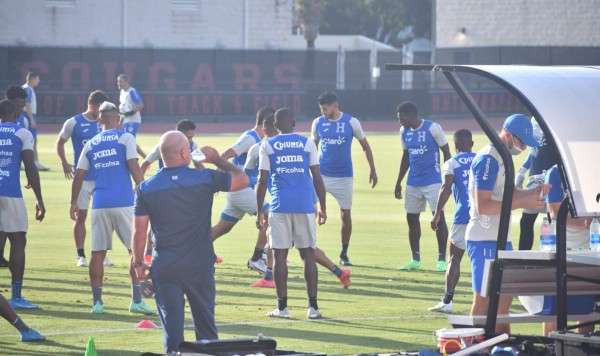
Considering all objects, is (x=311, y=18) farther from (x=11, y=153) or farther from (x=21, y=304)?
(x=21, y=304)

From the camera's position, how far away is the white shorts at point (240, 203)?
16.1 meters

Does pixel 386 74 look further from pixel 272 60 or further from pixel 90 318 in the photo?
pixel 90 318

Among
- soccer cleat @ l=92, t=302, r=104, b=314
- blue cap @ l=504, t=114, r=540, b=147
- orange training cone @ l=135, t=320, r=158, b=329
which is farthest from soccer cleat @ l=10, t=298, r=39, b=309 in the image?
blue cap @ l=504, t=114, r=540, b=147

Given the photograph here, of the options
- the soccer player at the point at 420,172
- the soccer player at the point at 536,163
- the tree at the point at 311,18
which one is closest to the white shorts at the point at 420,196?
the soccer player at the point at 420,172

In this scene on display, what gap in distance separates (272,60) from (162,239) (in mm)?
45864

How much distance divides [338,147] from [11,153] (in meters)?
5.19

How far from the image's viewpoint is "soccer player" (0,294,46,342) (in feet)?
36.5

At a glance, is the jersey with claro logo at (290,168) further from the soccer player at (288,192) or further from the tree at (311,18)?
the tree at (311,18)

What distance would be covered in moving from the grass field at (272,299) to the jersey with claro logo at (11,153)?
123cm

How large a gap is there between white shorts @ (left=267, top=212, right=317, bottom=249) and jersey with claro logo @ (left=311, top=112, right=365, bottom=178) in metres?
4.26

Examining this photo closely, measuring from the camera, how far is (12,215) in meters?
13.9

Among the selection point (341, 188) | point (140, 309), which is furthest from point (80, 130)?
point (140, 309)

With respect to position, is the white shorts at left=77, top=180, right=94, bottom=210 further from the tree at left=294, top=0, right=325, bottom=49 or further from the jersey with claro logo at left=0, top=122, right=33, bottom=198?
the tree at left=294, top=0, right=325, bottom=49

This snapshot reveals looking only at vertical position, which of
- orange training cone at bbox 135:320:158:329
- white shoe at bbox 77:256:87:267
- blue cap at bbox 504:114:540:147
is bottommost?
white shoe at bbox 77:256:87:267
